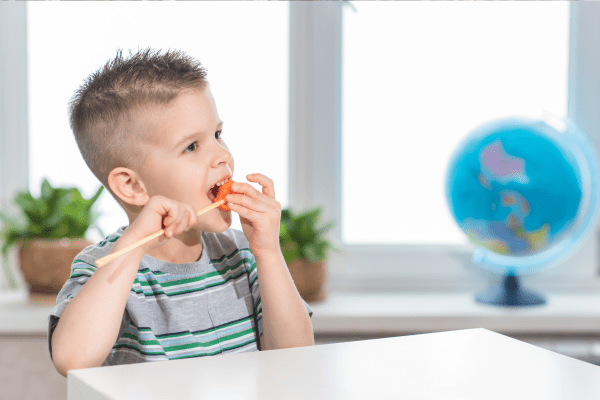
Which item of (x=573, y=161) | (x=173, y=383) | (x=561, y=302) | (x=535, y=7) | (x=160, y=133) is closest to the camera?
(x=173, y=383)

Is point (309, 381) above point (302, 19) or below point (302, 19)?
below

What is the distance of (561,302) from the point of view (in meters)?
1.51

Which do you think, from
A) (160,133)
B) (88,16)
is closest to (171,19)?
(88,16)

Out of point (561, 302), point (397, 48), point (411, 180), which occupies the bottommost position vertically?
point (561, 302)

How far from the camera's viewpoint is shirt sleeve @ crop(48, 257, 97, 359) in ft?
2.43

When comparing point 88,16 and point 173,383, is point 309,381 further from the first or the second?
point 88,16

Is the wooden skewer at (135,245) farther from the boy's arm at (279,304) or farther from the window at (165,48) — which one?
Answer: the window at (165,48)

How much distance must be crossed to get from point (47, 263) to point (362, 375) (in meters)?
1.03

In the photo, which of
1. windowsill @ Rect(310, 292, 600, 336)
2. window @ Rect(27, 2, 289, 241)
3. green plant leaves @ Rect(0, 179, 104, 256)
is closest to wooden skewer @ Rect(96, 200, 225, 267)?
windowsill @ Rect(310, 292, 600, 336)

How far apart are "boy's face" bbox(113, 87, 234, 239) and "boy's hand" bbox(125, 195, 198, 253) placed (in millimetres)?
89

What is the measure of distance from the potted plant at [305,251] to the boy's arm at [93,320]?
72cm

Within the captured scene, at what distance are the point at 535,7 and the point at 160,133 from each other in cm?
116

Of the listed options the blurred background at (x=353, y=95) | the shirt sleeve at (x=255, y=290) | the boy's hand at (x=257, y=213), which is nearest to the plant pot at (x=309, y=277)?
the blurred background at (x=353, y=95)

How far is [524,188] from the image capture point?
1.37 metres
